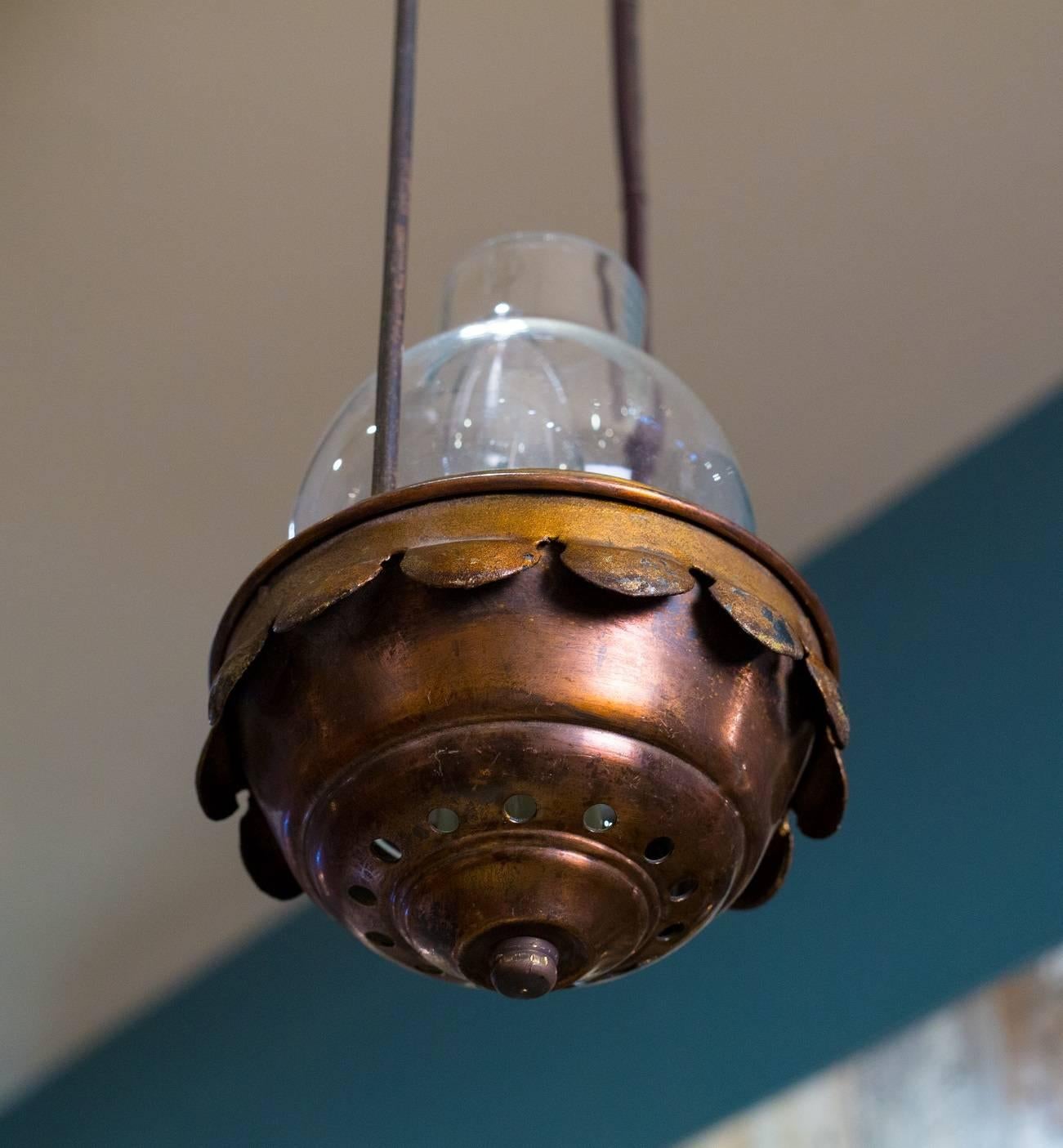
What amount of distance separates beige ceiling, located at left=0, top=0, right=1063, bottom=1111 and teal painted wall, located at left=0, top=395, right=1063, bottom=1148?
0.13 m

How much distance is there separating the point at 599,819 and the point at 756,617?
0.25 ft

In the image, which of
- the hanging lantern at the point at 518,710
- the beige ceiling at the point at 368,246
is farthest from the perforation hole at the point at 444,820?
the beige ceiling at the point at 368,246

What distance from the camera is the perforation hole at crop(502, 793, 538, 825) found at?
45 centimetres

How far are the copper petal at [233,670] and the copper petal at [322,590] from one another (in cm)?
1

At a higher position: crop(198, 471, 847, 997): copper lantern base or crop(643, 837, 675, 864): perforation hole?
crop(198, 471, 847, 997): copper lantern base

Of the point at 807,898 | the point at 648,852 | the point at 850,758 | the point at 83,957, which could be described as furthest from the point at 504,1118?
the point at 648,852

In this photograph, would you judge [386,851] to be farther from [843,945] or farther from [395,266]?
[843,945]

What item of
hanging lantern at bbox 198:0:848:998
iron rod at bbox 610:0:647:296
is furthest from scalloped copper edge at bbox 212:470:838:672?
iron rod at bbox 610:0:647:296

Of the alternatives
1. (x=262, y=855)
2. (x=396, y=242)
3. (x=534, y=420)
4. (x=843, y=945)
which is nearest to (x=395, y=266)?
(x=396, y=242)

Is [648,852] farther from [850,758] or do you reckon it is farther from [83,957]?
[83,957]

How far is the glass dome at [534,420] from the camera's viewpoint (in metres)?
0.60

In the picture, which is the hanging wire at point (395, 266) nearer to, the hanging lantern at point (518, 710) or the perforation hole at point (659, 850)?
the hanging lantern at point (518, 710)

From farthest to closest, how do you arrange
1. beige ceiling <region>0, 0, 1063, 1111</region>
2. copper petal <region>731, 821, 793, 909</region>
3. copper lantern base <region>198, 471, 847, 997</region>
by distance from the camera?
1. beige ceiling <region>0, 0, 1063, 1111</region>
2. copper petal <region>731, 821, 793, 909</region>
3. copper lantern base <region>198, 471, 847, 997</region>

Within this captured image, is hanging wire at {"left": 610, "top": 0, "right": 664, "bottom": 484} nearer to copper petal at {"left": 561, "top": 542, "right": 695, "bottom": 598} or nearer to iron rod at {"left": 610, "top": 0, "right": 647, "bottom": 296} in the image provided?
iron rod at {"left": 610, "top": 0, "right": 647, "bottom": 296}
